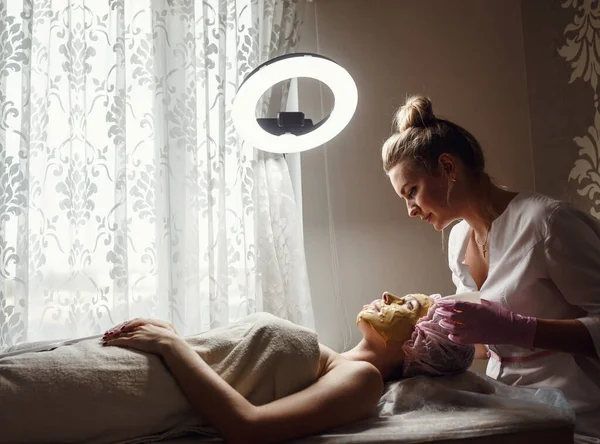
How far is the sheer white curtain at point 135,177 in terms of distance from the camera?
6.31 ft

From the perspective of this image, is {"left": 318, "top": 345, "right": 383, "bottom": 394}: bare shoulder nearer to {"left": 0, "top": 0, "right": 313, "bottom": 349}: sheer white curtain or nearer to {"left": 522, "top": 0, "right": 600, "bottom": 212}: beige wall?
{"left": 0, "top": 0, "right": 313, "bottom": 349}: sheer white curtain

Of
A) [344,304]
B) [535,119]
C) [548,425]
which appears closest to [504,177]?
[535,119]

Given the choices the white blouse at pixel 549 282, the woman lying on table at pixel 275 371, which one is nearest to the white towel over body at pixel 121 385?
the woman lying on table at pixel 275 371

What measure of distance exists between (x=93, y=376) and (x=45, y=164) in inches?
37.4

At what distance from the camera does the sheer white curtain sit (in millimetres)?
1923

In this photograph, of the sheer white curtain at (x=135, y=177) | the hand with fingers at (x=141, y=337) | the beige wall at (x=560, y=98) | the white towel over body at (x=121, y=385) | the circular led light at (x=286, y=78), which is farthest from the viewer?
the beige wall at (x=560, y=98)

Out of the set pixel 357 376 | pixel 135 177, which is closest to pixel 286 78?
pixel 135 177

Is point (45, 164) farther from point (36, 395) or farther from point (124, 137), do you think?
point (36, 395)

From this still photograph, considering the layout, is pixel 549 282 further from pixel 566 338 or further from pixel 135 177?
pixel 135 177

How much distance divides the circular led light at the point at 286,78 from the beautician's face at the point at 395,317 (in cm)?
53

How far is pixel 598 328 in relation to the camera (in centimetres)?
143

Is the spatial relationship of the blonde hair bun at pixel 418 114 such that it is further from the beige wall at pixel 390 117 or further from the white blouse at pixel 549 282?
the beige wall at pixel 390 117

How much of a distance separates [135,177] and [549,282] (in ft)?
4.28

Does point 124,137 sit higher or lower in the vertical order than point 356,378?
higher
